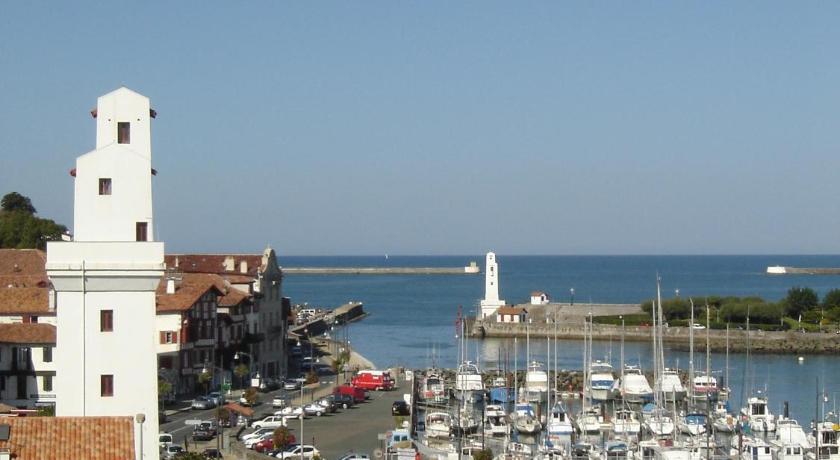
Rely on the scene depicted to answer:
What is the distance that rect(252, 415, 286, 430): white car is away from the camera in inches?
2021

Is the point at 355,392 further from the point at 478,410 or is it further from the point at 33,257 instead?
the point at 33,257

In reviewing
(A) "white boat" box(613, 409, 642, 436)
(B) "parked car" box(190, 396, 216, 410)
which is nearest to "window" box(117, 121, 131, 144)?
(B) "parked car" box(190, 396, 216, 410)

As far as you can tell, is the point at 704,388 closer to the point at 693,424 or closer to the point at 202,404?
the point at 693,424

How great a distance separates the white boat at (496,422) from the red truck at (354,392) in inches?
229

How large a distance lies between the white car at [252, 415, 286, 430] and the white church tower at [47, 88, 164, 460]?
23.3m

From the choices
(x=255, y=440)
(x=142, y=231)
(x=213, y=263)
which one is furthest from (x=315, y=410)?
(x=142, y=231)

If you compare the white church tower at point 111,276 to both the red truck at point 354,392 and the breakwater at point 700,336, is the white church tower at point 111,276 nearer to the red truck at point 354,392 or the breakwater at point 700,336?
the red truck at point 354,392

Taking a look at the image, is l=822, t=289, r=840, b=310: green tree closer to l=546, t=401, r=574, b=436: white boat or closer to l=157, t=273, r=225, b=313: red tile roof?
l=546, t=401, r=574, b=436: white boat

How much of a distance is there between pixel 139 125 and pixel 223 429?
24.8m

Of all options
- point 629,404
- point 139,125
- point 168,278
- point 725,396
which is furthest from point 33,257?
point 139,125

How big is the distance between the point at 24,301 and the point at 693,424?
2826 cm

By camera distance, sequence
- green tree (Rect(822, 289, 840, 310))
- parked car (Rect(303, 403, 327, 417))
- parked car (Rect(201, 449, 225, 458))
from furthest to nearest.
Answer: green tree (Rect(822, 289, 840, 310)), parked car (Rect(303, 403, 327, 417)), parked car (Rect(201, 449, 225, 458))

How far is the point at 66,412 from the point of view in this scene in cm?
2709

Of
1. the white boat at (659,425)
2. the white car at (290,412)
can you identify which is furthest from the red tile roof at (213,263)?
the white boat at (659,425)
